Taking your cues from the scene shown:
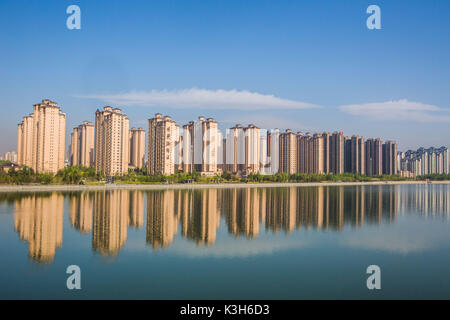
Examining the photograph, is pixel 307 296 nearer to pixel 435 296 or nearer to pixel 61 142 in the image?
pixel 435 296

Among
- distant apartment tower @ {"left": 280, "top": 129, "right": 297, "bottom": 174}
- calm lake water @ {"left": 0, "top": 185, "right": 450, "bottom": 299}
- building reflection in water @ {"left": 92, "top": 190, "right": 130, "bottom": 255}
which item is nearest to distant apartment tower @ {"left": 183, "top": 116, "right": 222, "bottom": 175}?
distant apartment tower @ {"left": 280, "top": 129, "right": 297, "bottom": 174}

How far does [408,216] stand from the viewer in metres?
17.5

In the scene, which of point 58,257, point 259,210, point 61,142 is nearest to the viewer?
point 58,257

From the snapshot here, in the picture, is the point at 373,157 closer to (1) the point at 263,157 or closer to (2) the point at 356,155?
(2) the point at 356,155

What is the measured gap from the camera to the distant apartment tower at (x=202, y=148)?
188 feet

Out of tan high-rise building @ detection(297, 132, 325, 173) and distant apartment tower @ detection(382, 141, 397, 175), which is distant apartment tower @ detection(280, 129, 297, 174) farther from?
distant apartment tower @ detection(382, 141, 397, 175)

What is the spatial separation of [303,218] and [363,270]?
7.97 metres

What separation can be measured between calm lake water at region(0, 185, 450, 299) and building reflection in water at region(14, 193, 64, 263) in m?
0.04

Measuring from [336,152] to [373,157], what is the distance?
13.3 meters

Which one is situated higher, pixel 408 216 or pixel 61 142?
pixel 61 142

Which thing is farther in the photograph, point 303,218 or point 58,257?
point 303,218

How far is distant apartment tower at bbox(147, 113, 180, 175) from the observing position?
51.2 metres

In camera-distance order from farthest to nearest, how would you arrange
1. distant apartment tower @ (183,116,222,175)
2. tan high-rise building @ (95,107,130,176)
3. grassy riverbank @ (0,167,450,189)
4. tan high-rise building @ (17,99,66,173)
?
distant apartment tower @ (183,116,222,175)
tan high-rise building @ (95,107,130,176)
tan high-rise building @ (17,99,66,173)
grassy riverbank @ (0,167,450,189)
